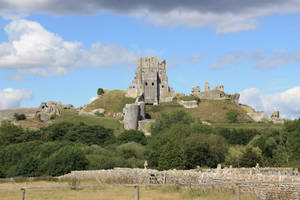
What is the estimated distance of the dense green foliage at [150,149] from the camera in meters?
53.9

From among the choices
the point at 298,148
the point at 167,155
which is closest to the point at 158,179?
the point at 167,155

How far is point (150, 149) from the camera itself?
6900 cm

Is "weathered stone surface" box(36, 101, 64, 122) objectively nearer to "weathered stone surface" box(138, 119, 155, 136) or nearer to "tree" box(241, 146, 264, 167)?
"weathered stone surface" box(138, 119, 155, 136)

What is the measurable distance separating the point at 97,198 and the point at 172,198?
13.6ft

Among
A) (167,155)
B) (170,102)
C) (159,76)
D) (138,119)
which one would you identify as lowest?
(167,155)

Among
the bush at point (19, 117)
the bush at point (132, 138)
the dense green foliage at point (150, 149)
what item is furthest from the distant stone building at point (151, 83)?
the bush at point (132, 138)

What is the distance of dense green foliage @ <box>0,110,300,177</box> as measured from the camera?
177 ft

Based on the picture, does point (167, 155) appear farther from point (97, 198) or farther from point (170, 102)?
point (170, 102)

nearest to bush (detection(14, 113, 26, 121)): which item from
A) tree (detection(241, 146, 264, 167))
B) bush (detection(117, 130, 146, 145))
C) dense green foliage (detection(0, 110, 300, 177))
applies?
dense green foliage (detection(0, 110, 300, 177))

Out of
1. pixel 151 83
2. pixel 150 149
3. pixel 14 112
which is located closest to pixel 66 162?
pixel 150 149

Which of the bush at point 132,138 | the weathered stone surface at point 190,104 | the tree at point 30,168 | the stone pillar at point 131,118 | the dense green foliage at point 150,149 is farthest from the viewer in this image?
the weathered stone surface at point 190,104

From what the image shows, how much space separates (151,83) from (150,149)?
250 feet

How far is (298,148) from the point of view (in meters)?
68.8

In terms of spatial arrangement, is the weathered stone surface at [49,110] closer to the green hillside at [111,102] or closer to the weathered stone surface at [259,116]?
the green hillside at [111,102]
